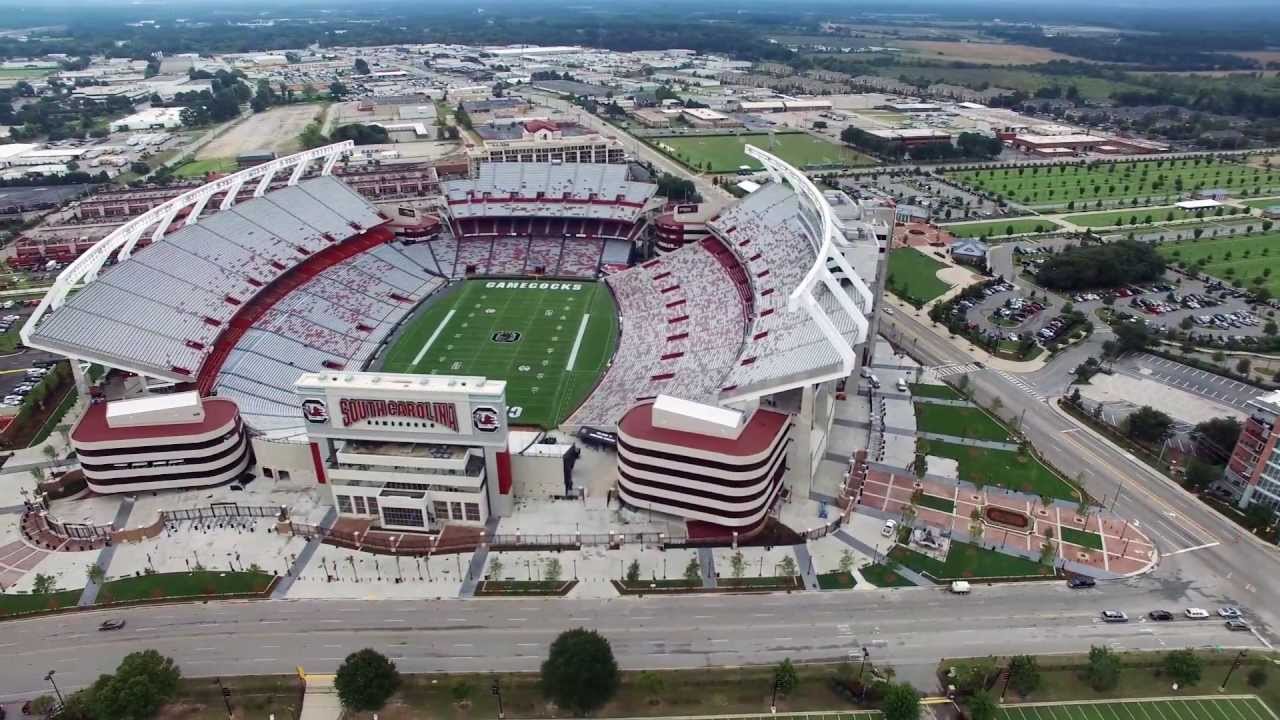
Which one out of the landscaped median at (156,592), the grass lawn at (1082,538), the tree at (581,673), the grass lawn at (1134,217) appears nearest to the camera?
the tree at (581,673)

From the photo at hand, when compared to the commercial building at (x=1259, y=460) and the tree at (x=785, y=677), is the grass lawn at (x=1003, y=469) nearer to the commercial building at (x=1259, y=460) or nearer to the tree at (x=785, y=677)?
the commercial building at (x=1259, y=460)

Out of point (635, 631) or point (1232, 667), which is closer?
point (1232, 667)

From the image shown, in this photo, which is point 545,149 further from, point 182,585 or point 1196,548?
point 1196,548

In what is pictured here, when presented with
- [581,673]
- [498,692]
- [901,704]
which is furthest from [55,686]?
[901,704]

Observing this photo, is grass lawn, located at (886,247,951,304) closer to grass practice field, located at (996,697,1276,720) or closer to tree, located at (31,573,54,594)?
grass practice field, located at (996,697,1276,720)

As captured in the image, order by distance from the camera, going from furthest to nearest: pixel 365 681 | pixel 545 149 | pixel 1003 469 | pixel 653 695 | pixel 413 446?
pixel 545 149
pixel 1003 469
pixel 413 446
pixel 653 695
pixel 365 681

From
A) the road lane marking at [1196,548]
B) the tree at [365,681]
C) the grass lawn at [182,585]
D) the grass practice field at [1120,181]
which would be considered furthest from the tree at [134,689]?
the grass practice field at [1120,181]
